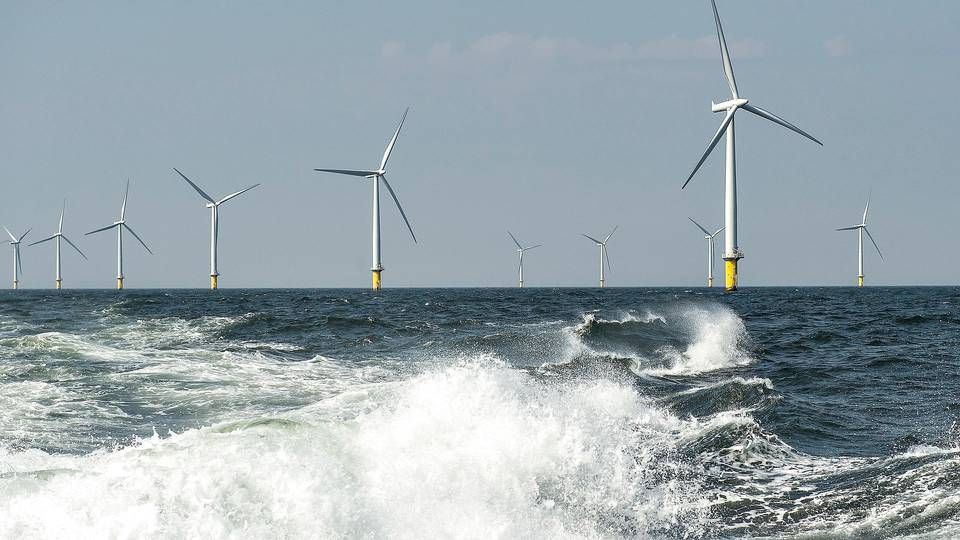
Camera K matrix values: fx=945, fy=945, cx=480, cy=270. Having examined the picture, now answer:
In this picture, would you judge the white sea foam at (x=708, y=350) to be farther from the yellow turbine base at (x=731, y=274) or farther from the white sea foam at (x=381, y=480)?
the yellow turbine base at (x=731, y=274)

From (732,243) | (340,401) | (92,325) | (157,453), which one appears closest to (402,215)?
(732,243)

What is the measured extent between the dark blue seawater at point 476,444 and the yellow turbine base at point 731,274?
65766 mm

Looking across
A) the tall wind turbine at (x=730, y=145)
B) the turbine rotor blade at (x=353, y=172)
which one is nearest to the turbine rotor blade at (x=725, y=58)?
the tall wind turbine at (x=730, y=145)

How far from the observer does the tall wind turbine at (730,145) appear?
68.2 m

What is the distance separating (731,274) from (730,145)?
15.3 m

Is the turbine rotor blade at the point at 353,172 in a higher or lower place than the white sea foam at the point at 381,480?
higher

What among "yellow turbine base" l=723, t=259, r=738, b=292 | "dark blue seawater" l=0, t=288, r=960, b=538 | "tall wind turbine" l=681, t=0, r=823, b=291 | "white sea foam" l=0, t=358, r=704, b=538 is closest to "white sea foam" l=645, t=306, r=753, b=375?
"dark blue seawater" l=0, t=288, r=960, b=538

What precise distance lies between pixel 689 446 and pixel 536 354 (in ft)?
42.4

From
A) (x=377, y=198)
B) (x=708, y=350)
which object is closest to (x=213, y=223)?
(x=377, y=198)

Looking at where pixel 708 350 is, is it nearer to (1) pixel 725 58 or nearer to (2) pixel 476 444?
(2) pixel 476 444

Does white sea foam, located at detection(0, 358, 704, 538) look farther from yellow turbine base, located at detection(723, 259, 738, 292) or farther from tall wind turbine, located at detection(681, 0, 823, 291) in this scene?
yellow turbine base, located at detection(723, 259, 738, 292)

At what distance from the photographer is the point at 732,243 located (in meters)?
89.1

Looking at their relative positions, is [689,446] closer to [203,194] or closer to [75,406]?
[75,406]

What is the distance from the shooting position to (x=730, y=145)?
8194 cm
